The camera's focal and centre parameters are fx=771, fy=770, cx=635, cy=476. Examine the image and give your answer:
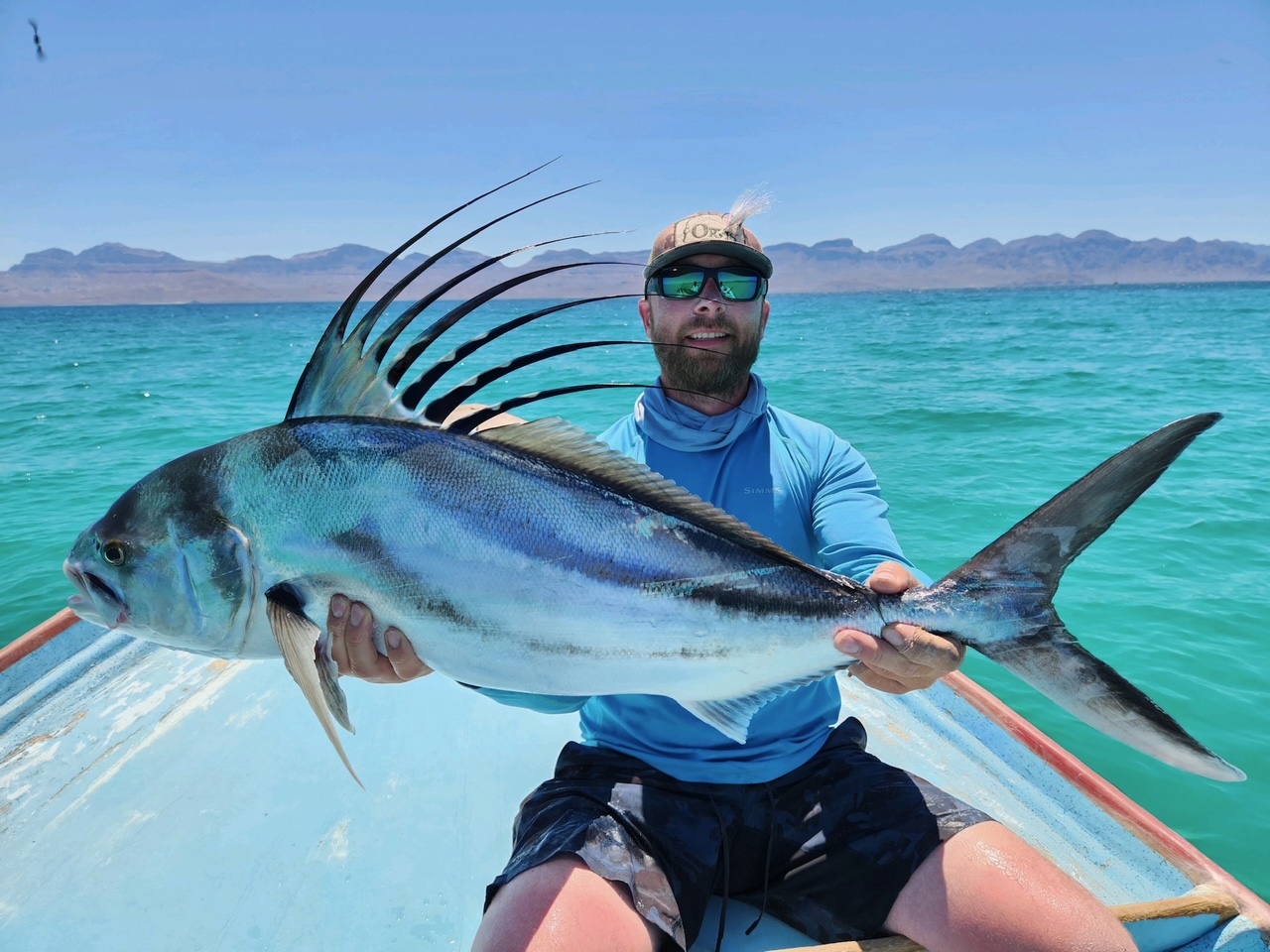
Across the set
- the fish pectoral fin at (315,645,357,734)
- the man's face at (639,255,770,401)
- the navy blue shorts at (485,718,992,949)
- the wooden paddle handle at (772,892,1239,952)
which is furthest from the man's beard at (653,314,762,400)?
the wooden paddle handle at (772,892,1239,952)

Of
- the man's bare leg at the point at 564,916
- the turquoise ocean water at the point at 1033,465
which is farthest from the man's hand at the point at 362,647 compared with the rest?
the turquoise ocean water at the point at 1033,465

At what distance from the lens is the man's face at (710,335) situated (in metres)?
2.88

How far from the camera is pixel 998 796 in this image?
3285 millimetres

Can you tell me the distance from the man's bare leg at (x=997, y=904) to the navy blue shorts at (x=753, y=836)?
0.05m

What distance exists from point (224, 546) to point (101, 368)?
37718 millimetres

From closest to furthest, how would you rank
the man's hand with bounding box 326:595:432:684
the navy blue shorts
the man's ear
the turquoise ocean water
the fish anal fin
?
the fish anal fin, the man's hand with bounding box 326:595:432:684, the navy blue shorts, the man's ear, the turquoise ocean water

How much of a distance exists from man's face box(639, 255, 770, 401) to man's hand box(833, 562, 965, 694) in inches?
46.1

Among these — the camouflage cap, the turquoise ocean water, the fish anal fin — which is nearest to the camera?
the fish anal fin

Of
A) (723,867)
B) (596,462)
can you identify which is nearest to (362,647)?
(596,462)

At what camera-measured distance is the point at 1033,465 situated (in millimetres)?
13539

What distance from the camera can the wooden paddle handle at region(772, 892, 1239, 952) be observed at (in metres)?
2.00

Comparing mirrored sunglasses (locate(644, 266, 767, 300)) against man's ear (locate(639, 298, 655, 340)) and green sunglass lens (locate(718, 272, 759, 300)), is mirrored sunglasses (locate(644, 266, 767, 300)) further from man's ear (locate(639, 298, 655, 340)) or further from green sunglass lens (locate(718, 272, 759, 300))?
man's ear (locate(639, 298, 655, 340))

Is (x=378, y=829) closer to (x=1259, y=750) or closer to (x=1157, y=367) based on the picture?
(x=1259, y=750)

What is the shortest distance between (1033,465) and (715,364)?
12601 mm
